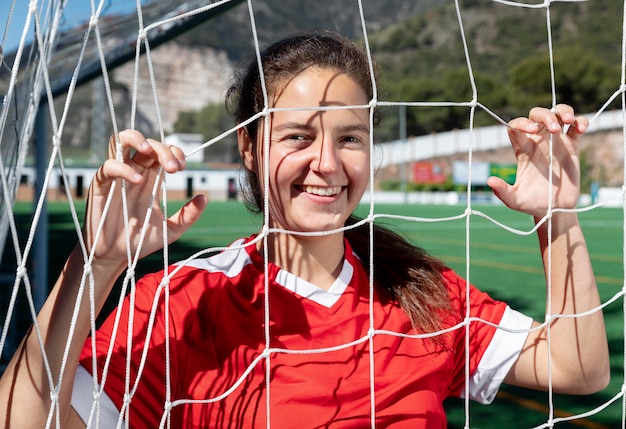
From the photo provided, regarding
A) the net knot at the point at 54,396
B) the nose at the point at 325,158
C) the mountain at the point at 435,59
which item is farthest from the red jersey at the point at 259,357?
the mountain at the point at 435,59

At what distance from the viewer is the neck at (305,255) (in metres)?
1.37

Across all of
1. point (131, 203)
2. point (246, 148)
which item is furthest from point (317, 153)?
point (131, 203)

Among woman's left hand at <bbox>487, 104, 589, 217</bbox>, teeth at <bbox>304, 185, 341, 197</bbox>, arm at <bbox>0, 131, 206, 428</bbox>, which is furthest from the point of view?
woman's left hand at <bbox>487, 104, 589, 217</bbox>

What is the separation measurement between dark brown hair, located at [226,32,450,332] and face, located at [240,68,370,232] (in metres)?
0.04

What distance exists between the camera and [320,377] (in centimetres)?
123

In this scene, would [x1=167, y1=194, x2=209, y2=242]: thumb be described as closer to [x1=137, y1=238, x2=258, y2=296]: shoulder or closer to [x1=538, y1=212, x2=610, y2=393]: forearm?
[x1=137, y1=238, x2=258, y2=296]: shoulder

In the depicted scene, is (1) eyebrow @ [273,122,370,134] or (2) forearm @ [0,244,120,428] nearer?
(2) forearm @ [0,244,120,428]

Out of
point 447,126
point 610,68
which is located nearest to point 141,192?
point 447,126

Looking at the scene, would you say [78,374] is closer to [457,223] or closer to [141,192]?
[141,192]

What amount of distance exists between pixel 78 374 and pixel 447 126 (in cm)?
4192

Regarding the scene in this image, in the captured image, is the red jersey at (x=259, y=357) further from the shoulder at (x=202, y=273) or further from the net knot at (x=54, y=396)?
the net knot at (x=54, y=396)

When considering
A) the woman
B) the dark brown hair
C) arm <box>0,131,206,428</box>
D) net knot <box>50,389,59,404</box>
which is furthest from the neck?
net knot <box>50,389,59,404</box>

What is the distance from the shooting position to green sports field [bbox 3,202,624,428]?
311cm

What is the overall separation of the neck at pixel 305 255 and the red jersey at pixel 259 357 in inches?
1.1
